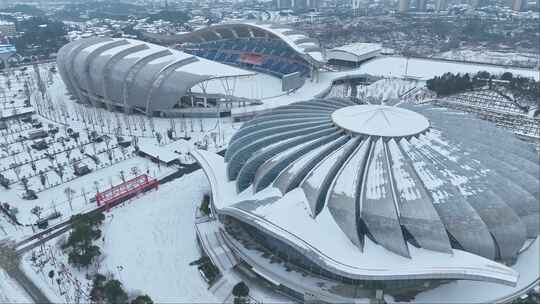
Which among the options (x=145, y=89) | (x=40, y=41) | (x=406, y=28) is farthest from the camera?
(x=406, y=28)

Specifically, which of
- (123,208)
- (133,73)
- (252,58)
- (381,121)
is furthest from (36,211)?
(252,58)

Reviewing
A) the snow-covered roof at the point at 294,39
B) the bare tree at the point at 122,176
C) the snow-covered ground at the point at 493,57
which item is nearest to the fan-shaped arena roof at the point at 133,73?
the snow-covered roof at the point at 294,39

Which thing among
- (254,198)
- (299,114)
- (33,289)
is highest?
(299,114)

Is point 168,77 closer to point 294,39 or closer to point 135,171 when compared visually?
point 135,171

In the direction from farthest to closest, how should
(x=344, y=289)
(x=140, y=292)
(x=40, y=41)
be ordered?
(x=40, y=41) < (x=140, y=292) < (x=344, y=289)

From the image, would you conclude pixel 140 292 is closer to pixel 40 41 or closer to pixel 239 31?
pixel 239 31

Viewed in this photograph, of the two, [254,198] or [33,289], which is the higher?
[254,198]

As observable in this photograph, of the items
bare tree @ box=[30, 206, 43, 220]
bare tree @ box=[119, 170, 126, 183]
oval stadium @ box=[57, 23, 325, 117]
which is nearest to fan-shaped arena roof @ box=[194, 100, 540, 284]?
bare tree @ box=[119, 170, 126, 183]

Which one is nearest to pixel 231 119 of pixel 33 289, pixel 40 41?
pixel 33 289
